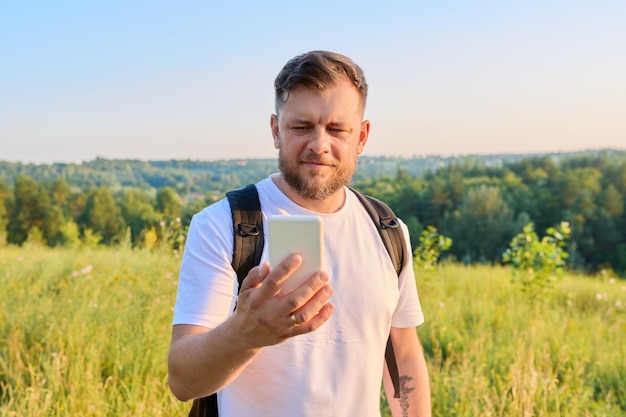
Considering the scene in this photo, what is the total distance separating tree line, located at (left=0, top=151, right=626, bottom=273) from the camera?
167 feet

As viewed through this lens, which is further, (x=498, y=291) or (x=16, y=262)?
(x=498, y=291)

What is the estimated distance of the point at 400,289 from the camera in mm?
1880

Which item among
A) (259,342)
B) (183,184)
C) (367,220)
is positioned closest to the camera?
(259,342)

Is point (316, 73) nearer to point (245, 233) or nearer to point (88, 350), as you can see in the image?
point (245, 233)

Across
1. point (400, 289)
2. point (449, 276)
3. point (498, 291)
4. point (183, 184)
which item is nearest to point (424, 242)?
point (498, 291)

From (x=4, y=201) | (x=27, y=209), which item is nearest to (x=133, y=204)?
(x=27, y=209)

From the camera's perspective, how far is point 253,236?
1.58 meters

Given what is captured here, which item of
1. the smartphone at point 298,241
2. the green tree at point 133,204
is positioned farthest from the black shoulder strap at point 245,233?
the green tree at point 133,204

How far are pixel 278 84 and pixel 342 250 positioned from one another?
1.79ft

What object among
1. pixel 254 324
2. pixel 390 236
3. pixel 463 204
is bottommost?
pixel 463 204

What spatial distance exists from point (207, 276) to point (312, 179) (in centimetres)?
44

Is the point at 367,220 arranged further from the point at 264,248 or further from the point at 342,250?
the point at 264,248

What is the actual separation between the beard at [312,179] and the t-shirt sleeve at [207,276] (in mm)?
257

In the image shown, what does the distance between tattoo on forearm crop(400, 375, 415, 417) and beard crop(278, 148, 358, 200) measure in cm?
70
